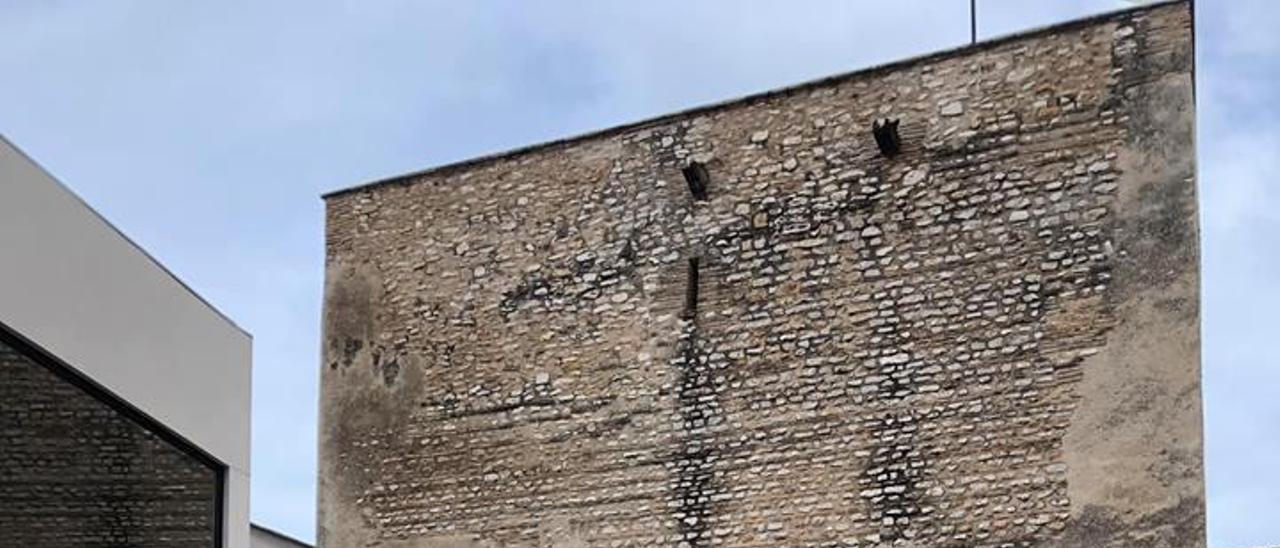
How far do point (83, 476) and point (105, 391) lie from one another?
322 mm

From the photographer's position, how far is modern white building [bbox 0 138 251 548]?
5801 millimetres

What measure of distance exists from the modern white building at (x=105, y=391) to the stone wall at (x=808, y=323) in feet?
14.7

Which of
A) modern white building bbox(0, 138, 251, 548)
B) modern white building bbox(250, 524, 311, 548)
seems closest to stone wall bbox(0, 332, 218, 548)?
modern white building bbox(0, 138, 251, 548)

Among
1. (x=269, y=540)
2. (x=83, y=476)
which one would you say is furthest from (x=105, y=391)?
(x=269, y=540)

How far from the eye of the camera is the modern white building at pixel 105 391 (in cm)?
580

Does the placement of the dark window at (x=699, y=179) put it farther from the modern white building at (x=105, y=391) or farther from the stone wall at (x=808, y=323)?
the modern white building at (x=105, y=391)

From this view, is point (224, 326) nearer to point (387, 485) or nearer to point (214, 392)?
point (214, 392)

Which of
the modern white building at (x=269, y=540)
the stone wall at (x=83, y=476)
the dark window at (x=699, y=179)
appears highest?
the dark window at (x=699, y=179)

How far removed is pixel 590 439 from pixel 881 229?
231 cm

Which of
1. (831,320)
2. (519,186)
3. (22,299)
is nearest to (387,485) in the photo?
(519,186)

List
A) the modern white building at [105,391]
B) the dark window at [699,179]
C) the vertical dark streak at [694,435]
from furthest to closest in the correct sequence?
the dark window at [699,179] < the vertical dark streak at [694,435] < the modern white building at [105,391]

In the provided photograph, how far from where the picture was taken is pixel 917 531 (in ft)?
35.1

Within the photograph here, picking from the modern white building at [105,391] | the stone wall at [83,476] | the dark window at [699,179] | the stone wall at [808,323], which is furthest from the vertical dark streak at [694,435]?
the stone wall at [83,476]

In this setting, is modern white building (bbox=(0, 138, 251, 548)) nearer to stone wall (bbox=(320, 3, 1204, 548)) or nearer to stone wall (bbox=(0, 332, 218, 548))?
stone wall (bbox=(0, 332, 218, 548))
